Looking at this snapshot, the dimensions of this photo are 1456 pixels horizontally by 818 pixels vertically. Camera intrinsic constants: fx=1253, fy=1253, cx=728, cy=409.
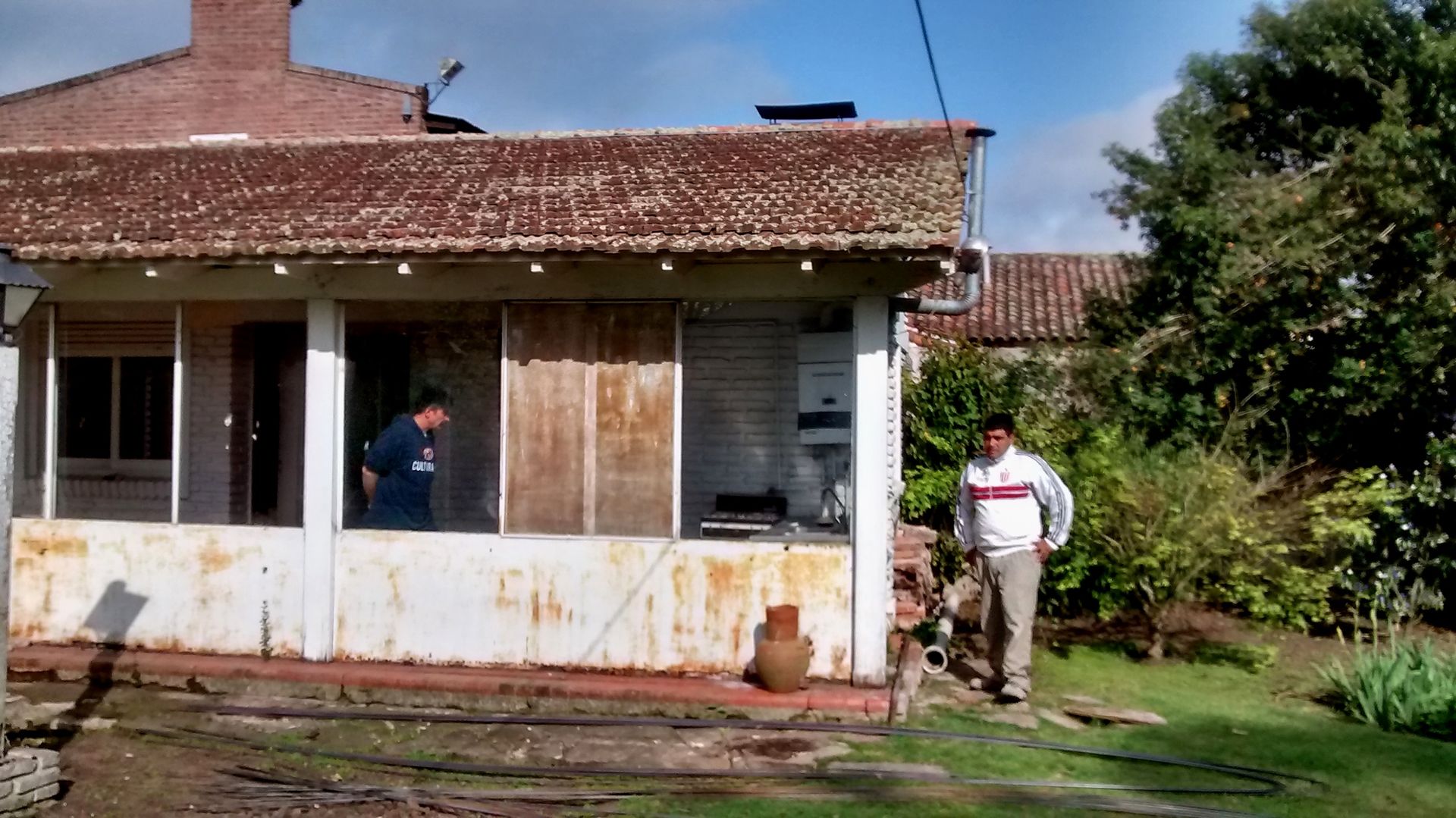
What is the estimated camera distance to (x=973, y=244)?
9.66m

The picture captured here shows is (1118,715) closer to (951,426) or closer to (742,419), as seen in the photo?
(742,419)

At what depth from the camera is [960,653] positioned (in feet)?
30.9

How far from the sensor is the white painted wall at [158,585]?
8.52 m

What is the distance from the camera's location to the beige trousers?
794cm

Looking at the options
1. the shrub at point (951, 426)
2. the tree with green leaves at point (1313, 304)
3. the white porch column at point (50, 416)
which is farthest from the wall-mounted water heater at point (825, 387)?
the white porch column at point (50, 416)

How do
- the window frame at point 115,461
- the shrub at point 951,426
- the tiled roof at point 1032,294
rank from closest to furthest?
the window frame at point 115,461, the shrub at point 951,426, the tiled roof at point 1032,294

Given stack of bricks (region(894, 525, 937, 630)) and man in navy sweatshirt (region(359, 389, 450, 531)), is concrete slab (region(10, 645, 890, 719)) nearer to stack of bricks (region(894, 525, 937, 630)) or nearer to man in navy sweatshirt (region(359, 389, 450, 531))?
man in navy sweatshirt (region(359, 389, 450, 531))

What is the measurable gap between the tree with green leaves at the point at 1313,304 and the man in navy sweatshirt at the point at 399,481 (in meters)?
6.70

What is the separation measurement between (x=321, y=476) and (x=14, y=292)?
2.96 m

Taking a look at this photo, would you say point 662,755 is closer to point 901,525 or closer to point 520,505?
point 520,505

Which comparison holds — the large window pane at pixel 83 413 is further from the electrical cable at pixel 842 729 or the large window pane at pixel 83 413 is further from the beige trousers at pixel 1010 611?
the beige trousers at pixel 1010 611

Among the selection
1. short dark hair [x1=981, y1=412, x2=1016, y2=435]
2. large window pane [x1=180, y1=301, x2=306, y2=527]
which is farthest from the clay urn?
large window pane [x1=180, y1=301, x2=306, y2=527]

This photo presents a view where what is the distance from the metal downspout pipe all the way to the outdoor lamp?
5.62m

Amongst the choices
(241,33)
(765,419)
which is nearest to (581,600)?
(765,419)
